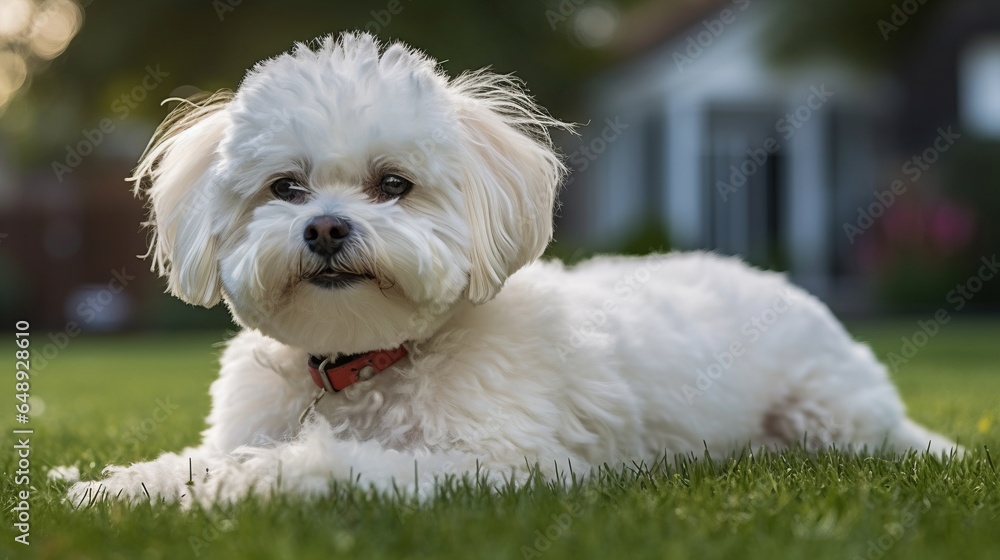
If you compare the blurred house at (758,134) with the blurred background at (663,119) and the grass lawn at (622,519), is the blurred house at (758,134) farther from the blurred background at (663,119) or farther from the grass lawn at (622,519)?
the grass lawn at (622,519)

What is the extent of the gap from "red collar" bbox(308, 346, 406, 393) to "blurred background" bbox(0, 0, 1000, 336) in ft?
31.6

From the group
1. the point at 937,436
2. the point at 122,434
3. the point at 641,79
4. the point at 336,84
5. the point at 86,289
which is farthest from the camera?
the point at 86,289

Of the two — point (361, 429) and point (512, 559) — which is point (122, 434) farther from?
point (512, 559)

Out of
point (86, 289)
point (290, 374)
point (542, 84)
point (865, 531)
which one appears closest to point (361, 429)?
point (290, 374)

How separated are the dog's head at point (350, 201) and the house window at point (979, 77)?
19905 mm

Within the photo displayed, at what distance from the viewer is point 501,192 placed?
11.2ft

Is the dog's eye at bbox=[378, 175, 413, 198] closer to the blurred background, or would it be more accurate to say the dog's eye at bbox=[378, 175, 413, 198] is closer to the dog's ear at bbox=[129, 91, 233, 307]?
the dog's ear at bbox=[129, 91, 233, 307]

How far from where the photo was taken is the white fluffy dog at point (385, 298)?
307 centimetres

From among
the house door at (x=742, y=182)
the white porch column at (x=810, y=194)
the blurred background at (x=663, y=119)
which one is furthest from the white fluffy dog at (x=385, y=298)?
the white porch column at (x=810, y=194)

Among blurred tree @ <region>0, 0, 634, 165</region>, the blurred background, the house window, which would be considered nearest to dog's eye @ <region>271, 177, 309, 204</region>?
the blurred background

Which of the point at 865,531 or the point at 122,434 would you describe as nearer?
the point at 865,531

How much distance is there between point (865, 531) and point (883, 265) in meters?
15.8

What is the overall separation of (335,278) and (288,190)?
1.38 ft

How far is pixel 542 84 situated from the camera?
16.9 m
